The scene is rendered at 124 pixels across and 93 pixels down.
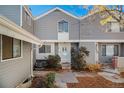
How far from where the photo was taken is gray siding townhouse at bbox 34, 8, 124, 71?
16984mm

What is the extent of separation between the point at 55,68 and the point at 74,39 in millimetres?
3912

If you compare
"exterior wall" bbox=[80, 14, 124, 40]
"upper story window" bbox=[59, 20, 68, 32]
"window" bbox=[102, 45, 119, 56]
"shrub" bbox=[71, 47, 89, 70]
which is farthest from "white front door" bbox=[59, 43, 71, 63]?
"window" bbox=[102, 45, 119, 56]

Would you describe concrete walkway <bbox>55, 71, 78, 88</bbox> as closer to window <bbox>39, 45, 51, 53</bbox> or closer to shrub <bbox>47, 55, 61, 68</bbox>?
shrub <bbox>47, 55, 61, 68</bbox>

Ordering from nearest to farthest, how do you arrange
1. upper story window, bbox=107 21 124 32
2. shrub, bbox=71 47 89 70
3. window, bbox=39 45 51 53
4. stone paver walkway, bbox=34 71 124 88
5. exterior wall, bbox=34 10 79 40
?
stone paver walkway, bbox=34 71 124 88 → shrub, bbox=71 47 89 70 → exterior wall, bbox=34 10 79 40 → upper story window, bbox=107 21 124 32 → window, bbox=39 45 51 53

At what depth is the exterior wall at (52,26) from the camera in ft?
56.3

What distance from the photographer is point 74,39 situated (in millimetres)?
17266

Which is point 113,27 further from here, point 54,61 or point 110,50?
point 54,61

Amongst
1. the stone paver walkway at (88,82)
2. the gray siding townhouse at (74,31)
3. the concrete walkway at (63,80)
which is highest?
the gray siding townhouse at (74,31)

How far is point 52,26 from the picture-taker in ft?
56.3

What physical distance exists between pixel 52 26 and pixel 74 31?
7.66 feet

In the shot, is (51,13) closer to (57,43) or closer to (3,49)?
(57,43)

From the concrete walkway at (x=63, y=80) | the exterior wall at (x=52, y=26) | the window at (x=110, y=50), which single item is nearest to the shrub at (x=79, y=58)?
the exterior wall at (x=52, y=26)

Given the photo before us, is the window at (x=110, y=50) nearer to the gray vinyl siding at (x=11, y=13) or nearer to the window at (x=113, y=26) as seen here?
the window at (x=113, y=26)
